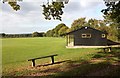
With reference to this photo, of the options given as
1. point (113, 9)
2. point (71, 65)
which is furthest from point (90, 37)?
point (71, 65)

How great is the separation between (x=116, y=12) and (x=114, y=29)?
3139 centimetres

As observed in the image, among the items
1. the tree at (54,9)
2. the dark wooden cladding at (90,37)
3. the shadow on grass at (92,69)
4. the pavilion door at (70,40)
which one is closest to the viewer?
the shadow on grass at (92,69)

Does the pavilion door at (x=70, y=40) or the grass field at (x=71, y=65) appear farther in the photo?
the pavilion door at (x=70, y=40)

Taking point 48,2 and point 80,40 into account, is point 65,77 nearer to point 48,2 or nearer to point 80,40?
point 48,2

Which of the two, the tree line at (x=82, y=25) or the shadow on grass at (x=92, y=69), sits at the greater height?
the tree line at (x=82, y=25)

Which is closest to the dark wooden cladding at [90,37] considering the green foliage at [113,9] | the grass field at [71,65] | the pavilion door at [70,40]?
the pavilion door at [70,40]

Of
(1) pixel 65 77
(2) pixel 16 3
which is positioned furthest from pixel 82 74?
(2) pixel 16 3

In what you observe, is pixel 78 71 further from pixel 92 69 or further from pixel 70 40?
pixel 70 40

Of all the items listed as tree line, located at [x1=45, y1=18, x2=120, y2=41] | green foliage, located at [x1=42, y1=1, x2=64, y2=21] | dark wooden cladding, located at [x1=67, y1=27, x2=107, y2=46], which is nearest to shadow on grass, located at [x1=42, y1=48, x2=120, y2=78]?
green foliage, located at [x1=42, y1=1, x2=64, y2=21]

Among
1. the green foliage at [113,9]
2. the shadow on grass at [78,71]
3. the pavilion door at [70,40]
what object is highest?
the green foliage at [113,9]

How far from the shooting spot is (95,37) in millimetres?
44781

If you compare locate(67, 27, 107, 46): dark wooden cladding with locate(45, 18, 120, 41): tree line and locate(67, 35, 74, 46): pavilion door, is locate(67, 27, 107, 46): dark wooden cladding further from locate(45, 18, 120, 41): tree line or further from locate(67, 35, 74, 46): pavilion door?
locate(45, 18, 120, 41): tree line

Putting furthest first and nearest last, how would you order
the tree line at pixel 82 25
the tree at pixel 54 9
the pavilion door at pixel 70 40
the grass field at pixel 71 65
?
the tree line at pixel 82 25 → the pavilion door at pixel 70 40 → the tree at pixel 54 9 → the grass field at pixel 71 65

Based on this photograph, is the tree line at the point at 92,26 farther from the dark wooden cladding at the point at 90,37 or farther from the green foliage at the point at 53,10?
the green foliage at the point at 53,10
